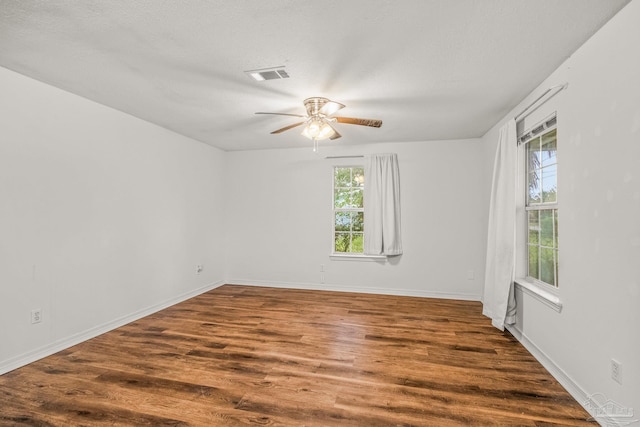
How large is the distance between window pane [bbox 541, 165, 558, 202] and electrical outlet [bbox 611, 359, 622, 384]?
52.9 inches

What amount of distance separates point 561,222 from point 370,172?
9.29 ft

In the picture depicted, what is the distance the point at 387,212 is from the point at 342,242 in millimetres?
918

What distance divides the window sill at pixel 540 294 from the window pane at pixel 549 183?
798mm

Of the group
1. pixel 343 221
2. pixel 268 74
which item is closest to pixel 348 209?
pixel 343 221

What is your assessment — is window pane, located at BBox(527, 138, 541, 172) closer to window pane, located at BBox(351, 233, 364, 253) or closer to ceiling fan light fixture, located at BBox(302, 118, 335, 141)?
ceiling fan light fixture, located at BBox(302, 118, 335, 141)

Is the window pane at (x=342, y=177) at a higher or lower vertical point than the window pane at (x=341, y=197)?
higher

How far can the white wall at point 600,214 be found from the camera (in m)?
1.65

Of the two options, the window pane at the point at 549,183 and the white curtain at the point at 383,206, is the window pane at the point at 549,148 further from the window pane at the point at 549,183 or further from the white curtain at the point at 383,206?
the white curtain at the point at 383,206

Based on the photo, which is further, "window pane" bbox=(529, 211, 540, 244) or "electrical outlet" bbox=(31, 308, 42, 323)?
"window pane" bbox=(529, 211, 540, 244)

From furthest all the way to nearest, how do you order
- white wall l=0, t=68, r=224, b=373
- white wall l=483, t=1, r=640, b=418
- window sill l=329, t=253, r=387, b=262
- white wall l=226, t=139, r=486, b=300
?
window sill l=329, t=253, r=387, b=262 → white wall l=226, t=139, r=486, b=300 → white wall l=0, t=68, r=224, b=373 → white wall l=483, t=1, r=640, b=418

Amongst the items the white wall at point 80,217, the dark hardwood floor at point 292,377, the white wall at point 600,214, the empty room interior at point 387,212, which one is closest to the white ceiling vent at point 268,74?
the empty room interior at point 387,212

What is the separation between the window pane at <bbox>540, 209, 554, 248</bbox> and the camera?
273 centimetres

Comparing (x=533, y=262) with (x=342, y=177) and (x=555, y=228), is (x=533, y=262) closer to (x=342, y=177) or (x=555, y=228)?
(x=555, y=228)

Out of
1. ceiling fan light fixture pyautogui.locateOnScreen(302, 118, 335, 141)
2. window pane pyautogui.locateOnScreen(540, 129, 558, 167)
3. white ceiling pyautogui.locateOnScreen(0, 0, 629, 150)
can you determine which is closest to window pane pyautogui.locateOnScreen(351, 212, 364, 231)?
white ceiling pyautogui.locateOnScreen(0, 0, 629, 150)
